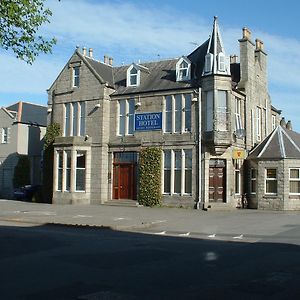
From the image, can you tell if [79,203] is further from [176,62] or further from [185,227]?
[185,227]

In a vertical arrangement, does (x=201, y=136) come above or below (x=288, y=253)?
above

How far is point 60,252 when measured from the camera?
39.4 feet

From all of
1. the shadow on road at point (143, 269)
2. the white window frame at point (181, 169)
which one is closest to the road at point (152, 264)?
the shadow on road at point (143, 269)

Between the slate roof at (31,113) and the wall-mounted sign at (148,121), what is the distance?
47.9 ft

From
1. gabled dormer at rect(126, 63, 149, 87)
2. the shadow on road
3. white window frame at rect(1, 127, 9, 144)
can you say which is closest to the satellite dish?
gabled dormer at rect(126, 63, 149, 87)

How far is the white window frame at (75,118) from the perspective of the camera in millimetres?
34347

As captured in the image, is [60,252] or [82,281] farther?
[60,252]

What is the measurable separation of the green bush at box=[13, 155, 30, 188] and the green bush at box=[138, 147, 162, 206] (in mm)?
14163

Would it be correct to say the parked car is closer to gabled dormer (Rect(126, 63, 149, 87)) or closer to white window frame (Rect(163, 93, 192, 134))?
gabled dormer (Rect(126, 63, 149, 87))

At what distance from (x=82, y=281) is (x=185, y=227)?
11774mm

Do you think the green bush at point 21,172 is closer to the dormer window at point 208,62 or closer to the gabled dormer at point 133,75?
the gabled dormer at point 133,75

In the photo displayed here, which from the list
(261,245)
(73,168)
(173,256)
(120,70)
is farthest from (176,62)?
(173,256)

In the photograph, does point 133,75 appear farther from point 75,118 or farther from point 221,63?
point 221,63

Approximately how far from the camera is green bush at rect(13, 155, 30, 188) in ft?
136
